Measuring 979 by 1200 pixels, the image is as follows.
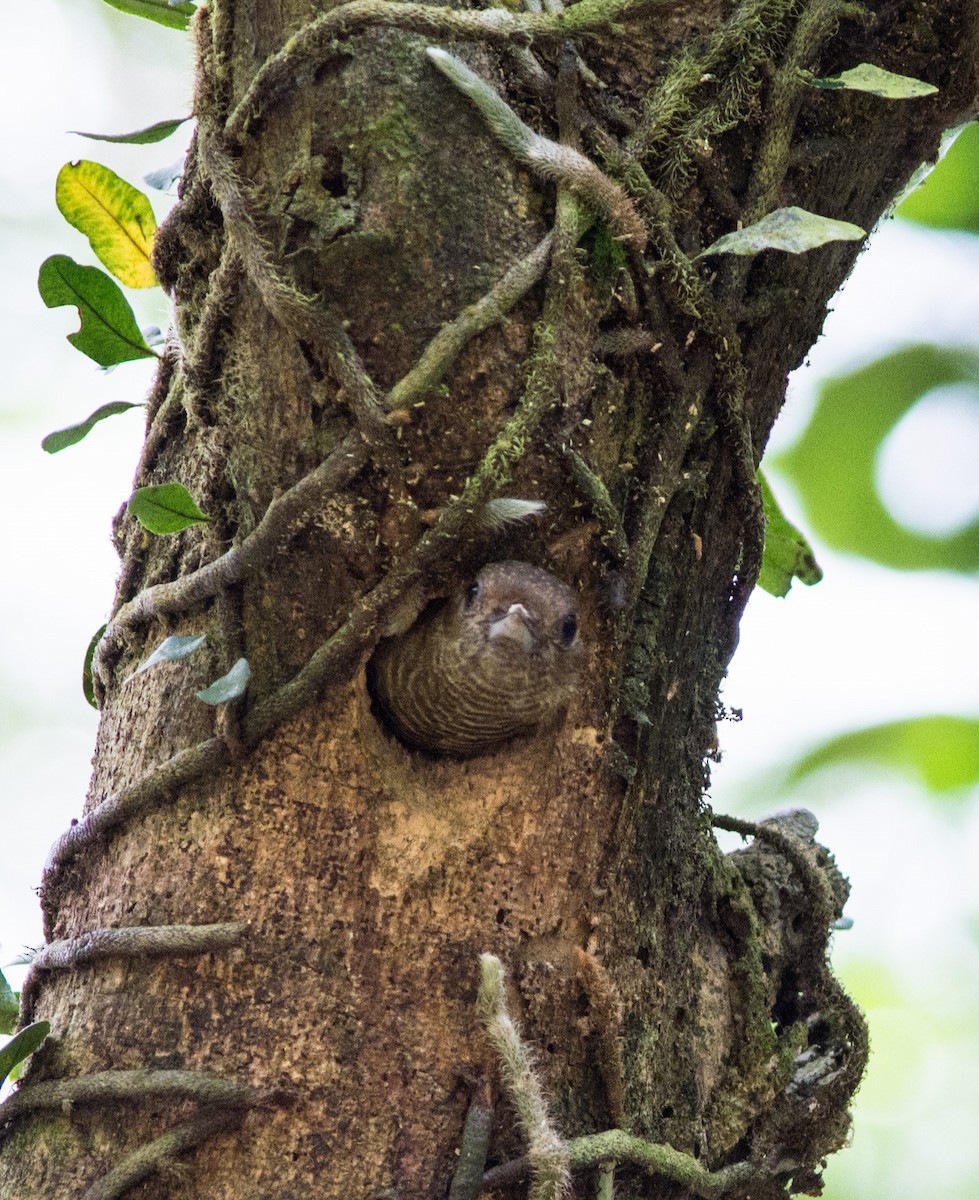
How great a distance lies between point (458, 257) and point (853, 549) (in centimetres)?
211

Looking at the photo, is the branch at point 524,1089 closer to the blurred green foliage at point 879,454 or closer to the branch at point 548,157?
the branch at point 548,157

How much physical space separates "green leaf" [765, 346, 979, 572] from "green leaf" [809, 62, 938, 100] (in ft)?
5.99

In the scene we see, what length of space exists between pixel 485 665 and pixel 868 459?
6.72 feet

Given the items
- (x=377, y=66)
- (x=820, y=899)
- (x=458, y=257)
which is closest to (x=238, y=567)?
(x=458, y=257)

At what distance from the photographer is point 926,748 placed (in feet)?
11.4

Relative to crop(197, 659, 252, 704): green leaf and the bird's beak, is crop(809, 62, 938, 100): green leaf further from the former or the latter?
crop(197, 659, 252, 704): green leaf

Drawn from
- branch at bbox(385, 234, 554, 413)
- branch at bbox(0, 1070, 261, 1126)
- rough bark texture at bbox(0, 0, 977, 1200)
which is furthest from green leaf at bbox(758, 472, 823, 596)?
branch at bbox(0, 1070, 261, 1126)

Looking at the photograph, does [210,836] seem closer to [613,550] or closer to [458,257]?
[613,550]

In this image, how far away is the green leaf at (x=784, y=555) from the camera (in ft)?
7.25

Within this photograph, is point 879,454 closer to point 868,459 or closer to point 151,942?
point 868,459

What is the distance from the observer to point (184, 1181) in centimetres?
138

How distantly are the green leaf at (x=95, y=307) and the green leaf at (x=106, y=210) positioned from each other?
0.17 meters

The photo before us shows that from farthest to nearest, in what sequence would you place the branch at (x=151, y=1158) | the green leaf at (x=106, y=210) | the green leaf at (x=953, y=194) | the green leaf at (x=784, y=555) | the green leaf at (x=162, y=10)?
the green leaf at (x=953, y=194) → the green leaf at (x=784, y=555) → the green leaf at (x=162, y=10) → the green leaf at (x=106, y=210) → the branch at (x=151, y=1158)

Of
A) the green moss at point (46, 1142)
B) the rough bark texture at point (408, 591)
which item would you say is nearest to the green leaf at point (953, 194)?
the rough bark texture at point (408, 591)
